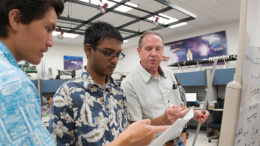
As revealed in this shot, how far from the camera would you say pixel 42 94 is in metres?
3.36

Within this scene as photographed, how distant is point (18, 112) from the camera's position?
1.17 feet

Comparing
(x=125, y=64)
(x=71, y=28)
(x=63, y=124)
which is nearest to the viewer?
(x=63, y=124)

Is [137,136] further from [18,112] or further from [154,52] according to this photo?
[154,52]

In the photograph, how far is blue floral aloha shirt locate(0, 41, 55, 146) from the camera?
35 centimetres

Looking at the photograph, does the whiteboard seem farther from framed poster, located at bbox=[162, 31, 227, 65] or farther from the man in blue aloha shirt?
framed poster, located at bbox=[162, 31, 227, 65]

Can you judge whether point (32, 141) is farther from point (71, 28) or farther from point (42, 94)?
point (71, 28)

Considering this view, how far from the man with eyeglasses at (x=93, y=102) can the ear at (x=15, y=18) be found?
1.35ft

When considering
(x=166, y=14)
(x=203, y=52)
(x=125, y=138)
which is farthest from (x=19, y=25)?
(x=203, y=52)

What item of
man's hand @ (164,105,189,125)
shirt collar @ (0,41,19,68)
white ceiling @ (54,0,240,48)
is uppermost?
white ceiling @ (54,0,240,48)

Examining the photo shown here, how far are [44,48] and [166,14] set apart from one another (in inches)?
206

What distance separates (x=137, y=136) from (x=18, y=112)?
32 cm

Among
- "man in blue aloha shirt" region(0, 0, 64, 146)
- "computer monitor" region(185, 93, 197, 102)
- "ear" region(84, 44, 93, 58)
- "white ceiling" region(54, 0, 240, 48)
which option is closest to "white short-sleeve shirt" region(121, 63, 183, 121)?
"ear" region(84, 44, 93, 58)

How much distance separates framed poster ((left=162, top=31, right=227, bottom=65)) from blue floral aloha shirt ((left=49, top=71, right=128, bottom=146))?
6.08m

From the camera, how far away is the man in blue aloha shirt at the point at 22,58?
35 cm
